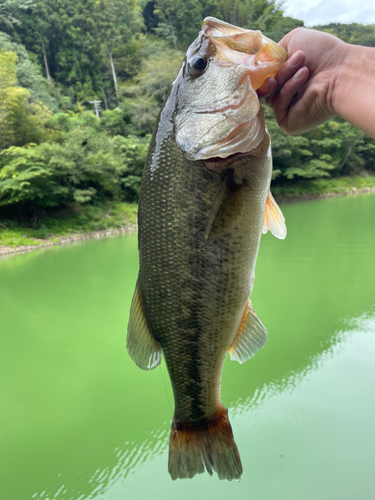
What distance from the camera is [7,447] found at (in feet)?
7.44

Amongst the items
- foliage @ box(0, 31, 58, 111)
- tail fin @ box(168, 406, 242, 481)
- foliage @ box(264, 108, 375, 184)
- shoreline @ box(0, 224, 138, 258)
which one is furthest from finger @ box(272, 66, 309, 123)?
foliage @ box(0, 31, 58, 111)

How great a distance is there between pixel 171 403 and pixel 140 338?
1.76 metres

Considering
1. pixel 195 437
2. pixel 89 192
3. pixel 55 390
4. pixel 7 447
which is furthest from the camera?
pixel 89 192

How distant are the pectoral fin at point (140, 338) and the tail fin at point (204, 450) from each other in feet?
0.83

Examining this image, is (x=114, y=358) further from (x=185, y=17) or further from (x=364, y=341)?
(x=185, y=17)

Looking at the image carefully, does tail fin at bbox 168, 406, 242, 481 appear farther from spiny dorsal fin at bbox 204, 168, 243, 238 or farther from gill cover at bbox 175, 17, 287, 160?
gill cover at bbox 175, 17, 287, 160

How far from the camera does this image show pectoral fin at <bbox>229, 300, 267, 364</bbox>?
1.13 meters

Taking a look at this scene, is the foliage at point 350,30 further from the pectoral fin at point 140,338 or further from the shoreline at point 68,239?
the pectoral fin at point 140,338

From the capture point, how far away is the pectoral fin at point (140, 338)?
106 cm

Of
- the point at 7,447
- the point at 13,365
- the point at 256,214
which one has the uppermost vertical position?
the point at 256,214

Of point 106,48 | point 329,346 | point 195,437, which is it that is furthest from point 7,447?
point 106,48

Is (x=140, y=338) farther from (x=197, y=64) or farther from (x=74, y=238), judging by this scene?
(x=74, y=238)

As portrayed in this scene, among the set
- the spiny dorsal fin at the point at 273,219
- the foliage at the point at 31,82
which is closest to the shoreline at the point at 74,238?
the foliage at the point at 31,82

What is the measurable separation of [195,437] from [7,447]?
182 centimetres
